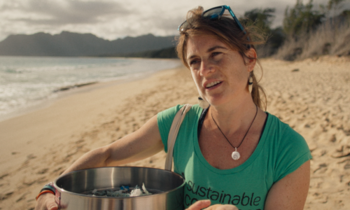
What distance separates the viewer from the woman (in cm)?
118

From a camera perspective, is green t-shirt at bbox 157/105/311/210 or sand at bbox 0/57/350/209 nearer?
green t-shirt at bbox 157/105/311/210

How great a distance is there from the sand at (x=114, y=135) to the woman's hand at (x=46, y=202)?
1.99 metres

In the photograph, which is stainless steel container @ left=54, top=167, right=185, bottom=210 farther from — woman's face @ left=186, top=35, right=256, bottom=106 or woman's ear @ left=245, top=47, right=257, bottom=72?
woman's ear @ left=245, top=47, right=257, bottom=72

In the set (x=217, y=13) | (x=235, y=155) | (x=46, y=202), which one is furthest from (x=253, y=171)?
(x=46, y=202)

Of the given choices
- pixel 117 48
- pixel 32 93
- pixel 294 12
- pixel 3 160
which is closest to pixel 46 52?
pixel 117 48

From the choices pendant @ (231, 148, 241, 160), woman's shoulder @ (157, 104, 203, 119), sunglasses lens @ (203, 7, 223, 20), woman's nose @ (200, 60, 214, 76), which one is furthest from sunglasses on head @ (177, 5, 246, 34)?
pendant @ (231, 148, 241, 160)

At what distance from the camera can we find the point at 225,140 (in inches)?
56.2

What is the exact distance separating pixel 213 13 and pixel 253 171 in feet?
2.67

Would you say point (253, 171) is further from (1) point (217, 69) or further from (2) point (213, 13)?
(2) point (213, 13)

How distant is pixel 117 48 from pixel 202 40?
189 m

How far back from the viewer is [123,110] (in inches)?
272

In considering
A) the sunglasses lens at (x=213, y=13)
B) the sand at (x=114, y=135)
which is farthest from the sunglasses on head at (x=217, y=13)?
the sand at (x=114, y=135)

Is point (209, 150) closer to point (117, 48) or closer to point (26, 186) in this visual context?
point (26, 186)

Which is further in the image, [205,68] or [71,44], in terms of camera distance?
[71,44]
